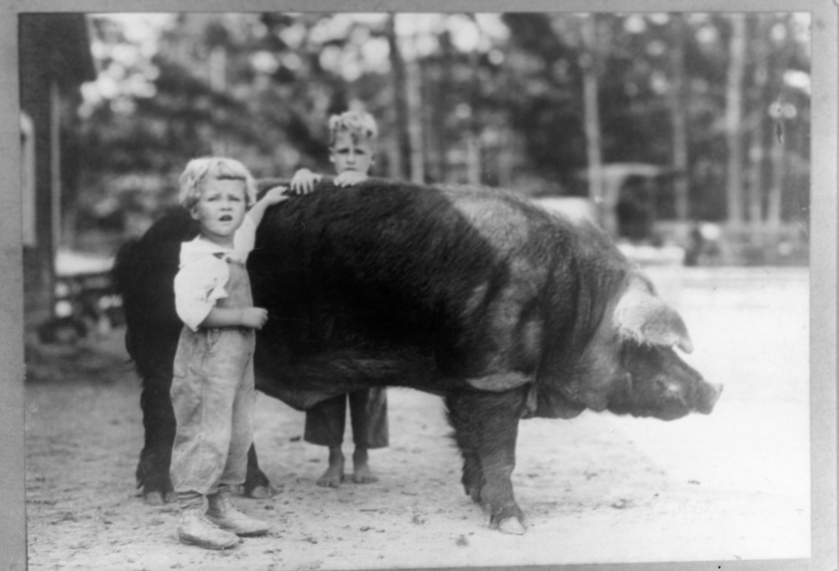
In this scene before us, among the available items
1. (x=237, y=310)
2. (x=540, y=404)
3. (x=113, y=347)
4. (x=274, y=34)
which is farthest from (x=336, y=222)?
(x=274, y=34)

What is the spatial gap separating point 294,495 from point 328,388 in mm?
747

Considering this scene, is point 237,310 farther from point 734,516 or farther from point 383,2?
point 734,516

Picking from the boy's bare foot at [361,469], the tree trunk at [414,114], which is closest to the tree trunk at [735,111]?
the tree trunk at [414,114]

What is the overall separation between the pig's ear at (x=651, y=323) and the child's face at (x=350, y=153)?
1.79m

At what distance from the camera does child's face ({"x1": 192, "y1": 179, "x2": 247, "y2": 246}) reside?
4590mm

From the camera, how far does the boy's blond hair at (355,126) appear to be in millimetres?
5363

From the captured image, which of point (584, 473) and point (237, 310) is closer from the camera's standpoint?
point (237, 310)

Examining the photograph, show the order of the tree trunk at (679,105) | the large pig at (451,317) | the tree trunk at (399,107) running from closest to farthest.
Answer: the large pig at (451,317)
the tree trunk at (399,107)
the tree trunk at (679,105)

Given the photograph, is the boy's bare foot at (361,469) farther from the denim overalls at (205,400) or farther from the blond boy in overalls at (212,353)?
the denim overalls at (205,400)

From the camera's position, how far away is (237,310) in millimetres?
4578

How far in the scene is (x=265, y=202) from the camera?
5.01 m

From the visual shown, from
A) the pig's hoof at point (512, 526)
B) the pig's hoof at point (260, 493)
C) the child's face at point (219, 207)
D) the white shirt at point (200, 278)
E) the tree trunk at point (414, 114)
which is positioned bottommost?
the pig's hoof at point (512, 526)

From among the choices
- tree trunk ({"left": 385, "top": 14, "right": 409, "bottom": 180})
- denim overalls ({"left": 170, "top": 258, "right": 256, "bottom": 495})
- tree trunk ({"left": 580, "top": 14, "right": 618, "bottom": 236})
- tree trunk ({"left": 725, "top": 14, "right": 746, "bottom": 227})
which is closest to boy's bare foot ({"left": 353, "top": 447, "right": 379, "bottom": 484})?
denim overalls ({"left": 170, "top": 258, "right": 256, "bottom": 495})

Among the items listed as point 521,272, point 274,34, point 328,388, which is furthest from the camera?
point 274,34
